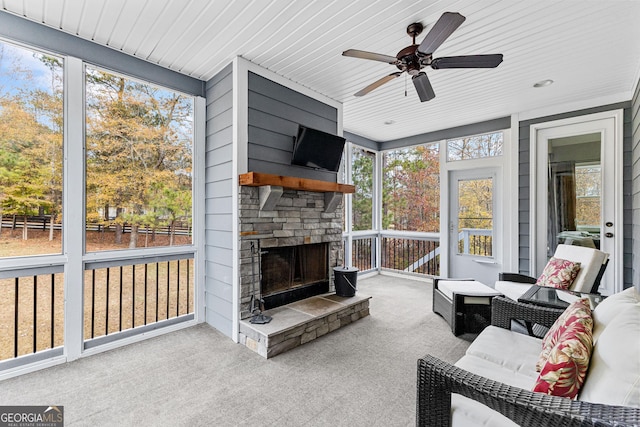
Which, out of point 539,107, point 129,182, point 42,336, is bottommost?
→ point 42,336

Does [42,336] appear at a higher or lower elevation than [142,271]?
lower

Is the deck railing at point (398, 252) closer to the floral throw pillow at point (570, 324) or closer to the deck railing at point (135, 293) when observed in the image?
the deck railing at point (135, 293)

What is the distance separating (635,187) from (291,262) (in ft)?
12.8

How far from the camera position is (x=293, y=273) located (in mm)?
3596

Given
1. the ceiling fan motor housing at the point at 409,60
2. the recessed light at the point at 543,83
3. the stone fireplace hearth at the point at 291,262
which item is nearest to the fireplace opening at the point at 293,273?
the stone fireplace hearth at the point at 291,262

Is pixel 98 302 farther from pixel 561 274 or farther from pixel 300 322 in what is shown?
pixel 561 274

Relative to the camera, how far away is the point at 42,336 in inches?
101

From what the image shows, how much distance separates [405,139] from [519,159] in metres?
2.07

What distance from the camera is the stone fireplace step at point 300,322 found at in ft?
8.90

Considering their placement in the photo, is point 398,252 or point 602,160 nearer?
point 602,160

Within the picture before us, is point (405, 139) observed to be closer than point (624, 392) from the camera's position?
No

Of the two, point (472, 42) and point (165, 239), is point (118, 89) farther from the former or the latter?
point (472, 42)

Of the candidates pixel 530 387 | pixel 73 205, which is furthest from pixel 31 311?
pixel 530 387

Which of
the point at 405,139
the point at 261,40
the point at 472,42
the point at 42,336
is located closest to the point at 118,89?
the point at 261,40
